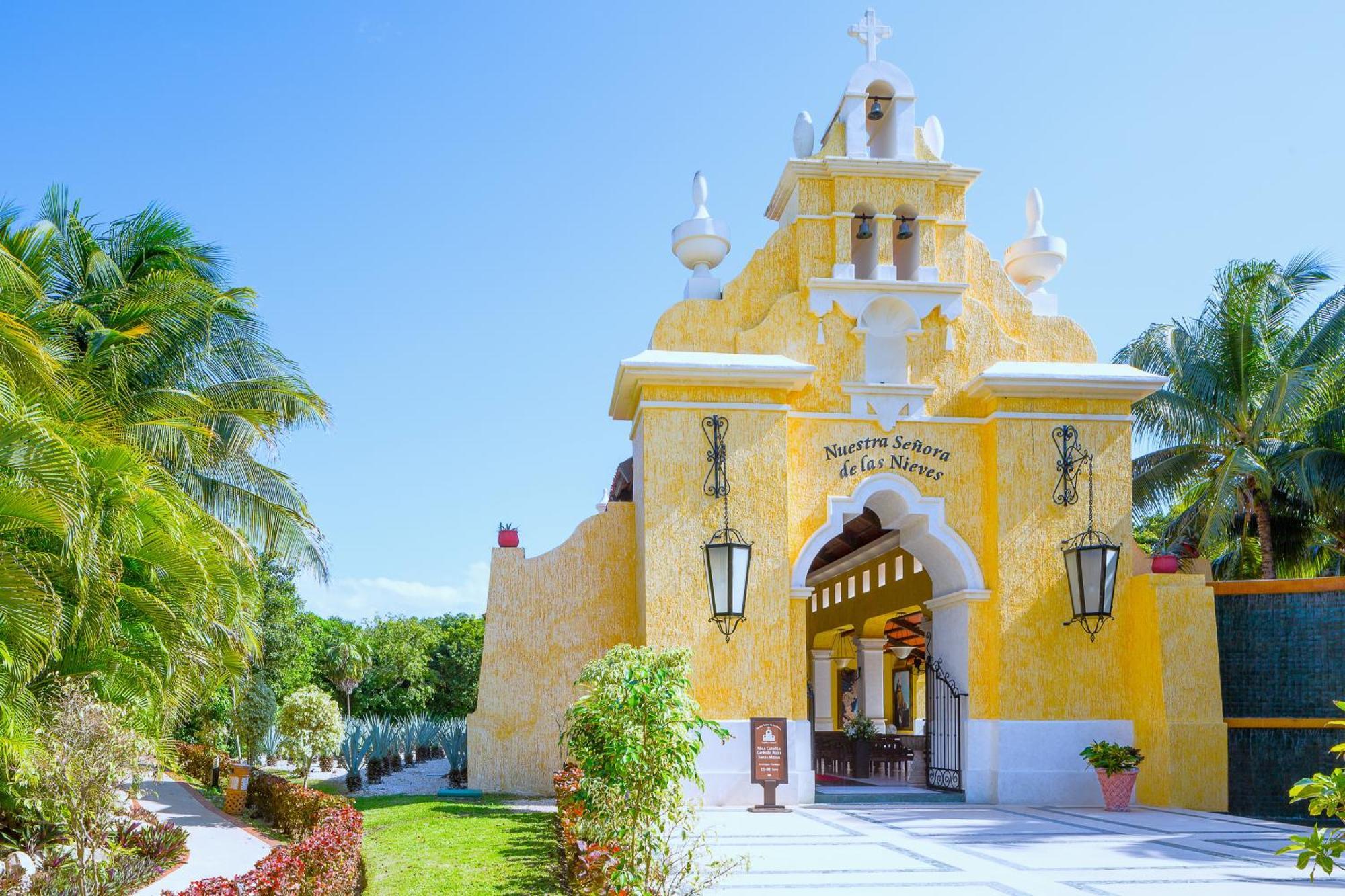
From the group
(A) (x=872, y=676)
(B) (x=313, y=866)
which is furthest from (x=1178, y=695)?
(B) (x=313, y=866)

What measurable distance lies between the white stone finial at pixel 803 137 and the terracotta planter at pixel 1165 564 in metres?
7.23

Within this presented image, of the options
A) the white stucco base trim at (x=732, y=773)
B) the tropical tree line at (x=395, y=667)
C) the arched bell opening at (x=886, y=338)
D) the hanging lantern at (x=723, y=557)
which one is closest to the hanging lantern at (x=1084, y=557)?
the arched bell opening at (x=886, y=338)

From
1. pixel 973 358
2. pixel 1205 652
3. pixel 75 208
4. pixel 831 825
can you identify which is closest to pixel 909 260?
pixel 973 358

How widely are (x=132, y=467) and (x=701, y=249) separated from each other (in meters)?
8.17

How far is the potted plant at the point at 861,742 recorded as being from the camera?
1898 centimetres

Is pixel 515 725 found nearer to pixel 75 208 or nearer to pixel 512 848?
pixel 512 848

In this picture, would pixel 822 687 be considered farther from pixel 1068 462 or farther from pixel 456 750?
pixel 1068 462

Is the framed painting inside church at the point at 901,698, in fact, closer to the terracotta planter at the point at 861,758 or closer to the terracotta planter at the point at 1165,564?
the terracotta planter at the point at 861,758

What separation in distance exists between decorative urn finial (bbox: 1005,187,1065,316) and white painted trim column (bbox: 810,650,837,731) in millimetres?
12307

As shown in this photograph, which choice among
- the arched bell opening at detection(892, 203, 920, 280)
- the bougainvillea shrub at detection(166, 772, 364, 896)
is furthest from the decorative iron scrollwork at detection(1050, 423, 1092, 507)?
the bougainvillea shrub at detection(166, 772, 364, 896)

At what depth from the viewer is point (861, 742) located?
63.1 feet

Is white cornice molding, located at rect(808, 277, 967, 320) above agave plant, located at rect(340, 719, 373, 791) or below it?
above

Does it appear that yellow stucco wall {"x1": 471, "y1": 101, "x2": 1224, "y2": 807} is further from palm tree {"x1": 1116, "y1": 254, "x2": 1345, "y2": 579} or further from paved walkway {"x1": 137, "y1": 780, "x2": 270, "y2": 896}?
palm tree {"x1": 1116, "y1": 254, "x2": 1345, "y2": 579}

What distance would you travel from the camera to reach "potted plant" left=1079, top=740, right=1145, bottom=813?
1425cm
